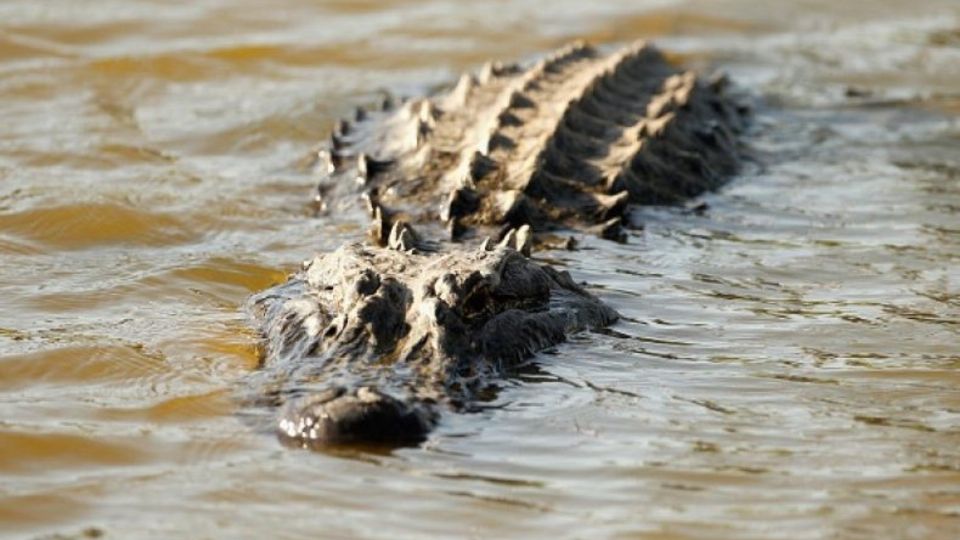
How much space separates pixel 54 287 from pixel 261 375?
5.85ft

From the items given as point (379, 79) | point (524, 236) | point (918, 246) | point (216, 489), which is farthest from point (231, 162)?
point (216, 489)

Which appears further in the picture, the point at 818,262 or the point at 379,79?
the point at 379,79

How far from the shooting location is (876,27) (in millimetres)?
13078

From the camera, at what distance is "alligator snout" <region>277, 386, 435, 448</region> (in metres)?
4.72

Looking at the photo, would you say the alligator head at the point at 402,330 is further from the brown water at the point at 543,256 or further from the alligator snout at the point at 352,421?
the brown water at the point at 543,256

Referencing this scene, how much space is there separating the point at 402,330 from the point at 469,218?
2.06 metres

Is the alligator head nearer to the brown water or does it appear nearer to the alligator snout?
the alligator snout

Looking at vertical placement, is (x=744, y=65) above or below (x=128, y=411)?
above

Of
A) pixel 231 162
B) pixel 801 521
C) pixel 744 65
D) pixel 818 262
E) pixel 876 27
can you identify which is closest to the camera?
pixel 801 521

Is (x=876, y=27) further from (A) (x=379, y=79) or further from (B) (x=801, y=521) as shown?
(B) (x=801, y=521)

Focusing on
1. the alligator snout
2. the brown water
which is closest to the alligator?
the alligator snout

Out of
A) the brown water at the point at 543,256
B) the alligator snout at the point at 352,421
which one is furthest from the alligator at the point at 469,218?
the brown water at the point at 543,256

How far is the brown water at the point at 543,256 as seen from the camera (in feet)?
14.8

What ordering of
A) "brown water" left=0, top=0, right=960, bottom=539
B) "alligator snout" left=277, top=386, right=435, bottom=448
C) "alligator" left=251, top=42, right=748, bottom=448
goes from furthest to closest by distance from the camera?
1. "alligator" left=251, top=42, right=748, bottom=448
2. "alligator snout" left=277, top=386, right=435, bottom=448
3. "brown water" left=0, top=0, right=960, bottom=539
